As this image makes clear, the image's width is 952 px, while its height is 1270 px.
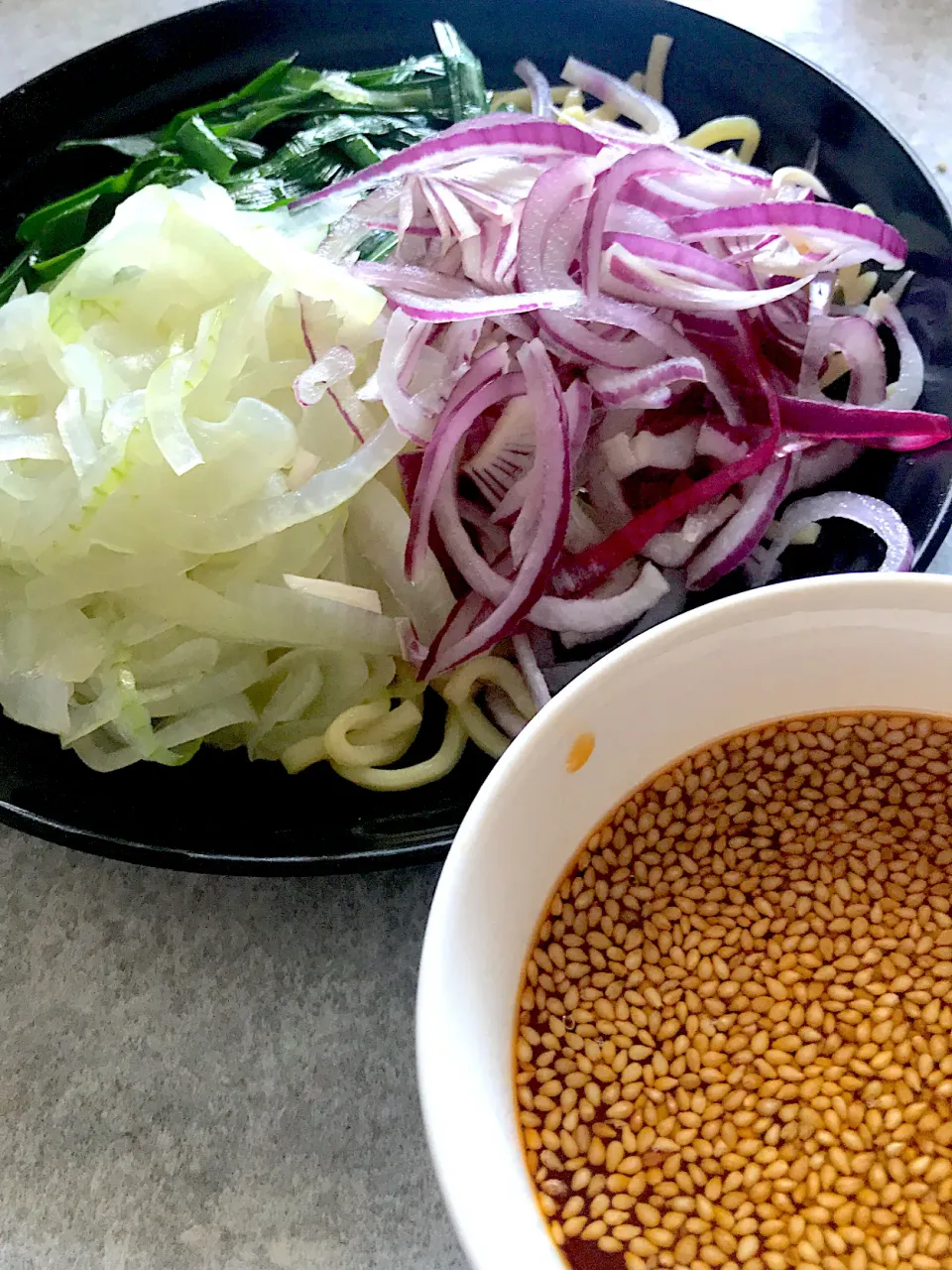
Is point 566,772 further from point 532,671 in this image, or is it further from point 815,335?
point 815,335

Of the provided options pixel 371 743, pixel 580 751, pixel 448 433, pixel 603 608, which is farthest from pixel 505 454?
pixel 580 751

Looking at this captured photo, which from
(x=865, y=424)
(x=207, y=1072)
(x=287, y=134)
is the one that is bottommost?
(x=207, y=1072)

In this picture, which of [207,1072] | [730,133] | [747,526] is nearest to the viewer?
[207,1072]

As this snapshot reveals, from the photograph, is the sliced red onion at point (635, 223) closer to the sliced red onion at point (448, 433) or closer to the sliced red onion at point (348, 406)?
the sliced red onion at point (448, 433)

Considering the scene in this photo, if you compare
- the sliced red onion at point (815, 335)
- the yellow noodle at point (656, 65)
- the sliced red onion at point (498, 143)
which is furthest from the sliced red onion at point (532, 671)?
the yellow noodle at point (656, 65)

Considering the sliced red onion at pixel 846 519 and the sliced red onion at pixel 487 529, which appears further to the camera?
the sliced red onion at pixel 487 529

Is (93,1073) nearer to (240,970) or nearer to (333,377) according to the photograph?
(240,970)

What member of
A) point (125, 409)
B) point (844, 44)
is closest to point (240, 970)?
point (125, 409)
